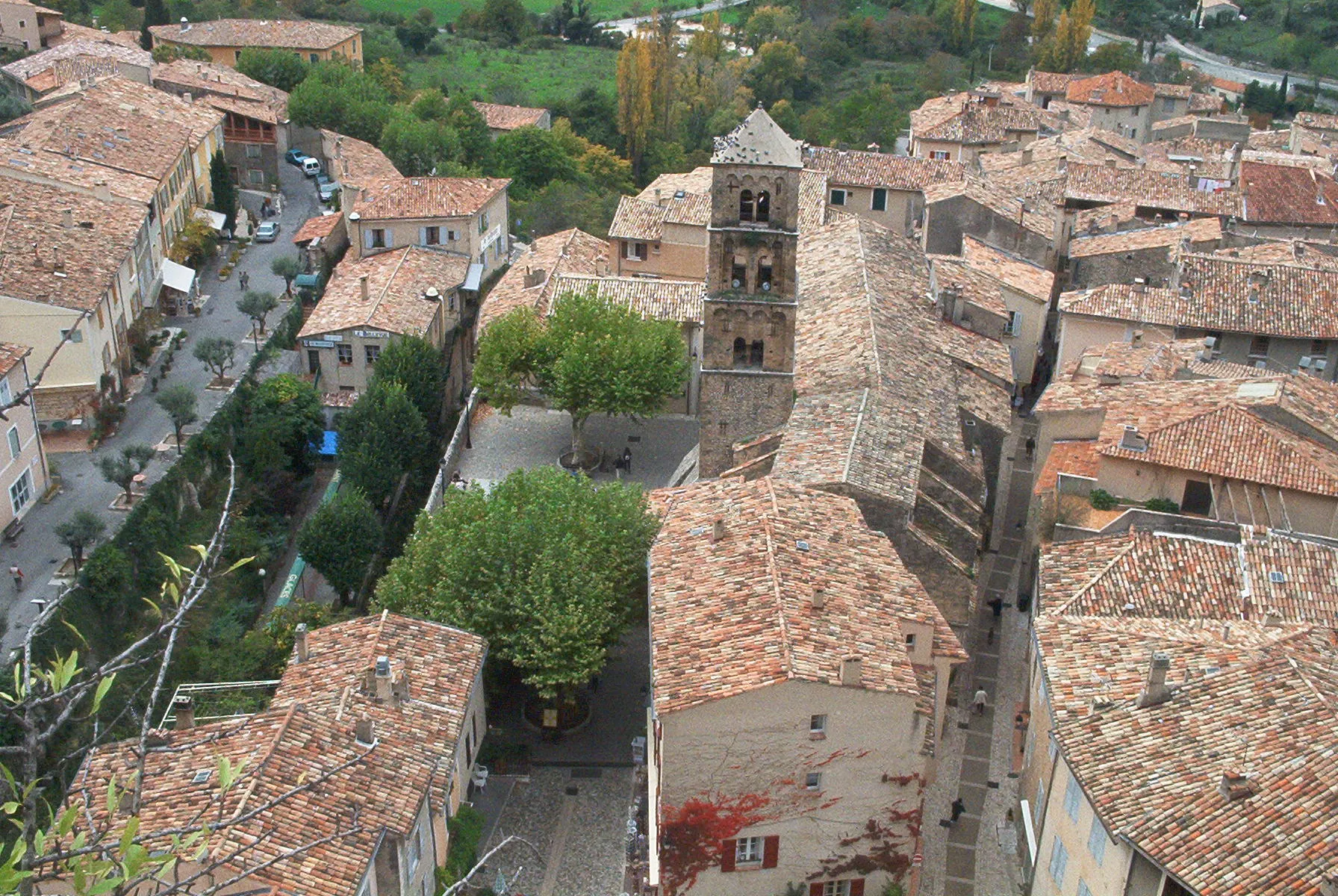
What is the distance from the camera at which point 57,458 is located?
51906 millimetres

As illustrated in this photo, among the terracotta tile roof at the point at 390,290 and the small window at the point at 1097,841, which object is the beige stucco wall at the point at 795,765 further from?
the terracotta tile roof at the point at 390,290

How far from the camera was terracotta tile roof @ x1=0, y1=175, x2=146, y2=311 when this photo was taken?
52312 mm

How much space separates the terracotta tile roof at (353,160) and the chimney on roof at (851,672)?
51988mm

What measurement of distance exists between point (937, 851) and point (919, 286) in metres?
28.3

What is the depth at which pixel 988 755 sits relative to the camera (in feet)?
132

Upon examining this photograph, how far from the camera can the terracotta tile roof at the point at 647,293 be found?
6016cm

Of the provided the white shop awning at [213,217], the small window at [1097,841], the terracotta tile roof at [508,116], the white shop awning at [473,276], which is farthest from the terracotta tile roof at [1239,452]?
the terracotta tile roof at [508,116]

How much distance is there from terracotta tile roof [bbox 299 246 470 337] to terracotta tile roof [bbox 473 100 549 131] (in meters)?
29.9

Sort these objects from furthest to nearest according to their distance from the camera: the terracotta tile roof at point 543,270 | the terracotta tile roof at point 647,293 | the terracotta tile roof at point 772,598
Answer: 1. the terracotta tile roof at point 543,270
2. the terracotta tile roof at point 647,293
3. the terracotta tile roof at point 772,598

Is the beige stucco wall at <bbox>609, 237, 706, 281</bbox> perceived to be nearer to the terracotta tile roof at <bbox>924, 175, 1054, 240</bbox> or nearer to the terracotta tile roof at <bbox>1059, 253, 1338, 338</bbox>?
the terracotta tile roof at <bbox>924, 175, 1054, 240</bbox>

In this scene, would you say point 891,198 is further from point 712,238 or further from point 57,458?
point 57,458

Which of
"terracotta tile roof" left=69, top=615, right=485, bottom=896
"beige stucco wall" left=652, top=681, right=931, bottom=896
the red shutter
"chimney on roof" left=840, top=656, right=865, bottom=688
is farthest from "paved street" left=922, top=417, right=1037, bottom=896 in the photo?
"terracotta tile roof" left=69, top=615, right=485, bottom=896

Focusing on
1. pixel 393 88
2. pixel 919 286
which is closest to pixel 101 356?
pixel 919 286

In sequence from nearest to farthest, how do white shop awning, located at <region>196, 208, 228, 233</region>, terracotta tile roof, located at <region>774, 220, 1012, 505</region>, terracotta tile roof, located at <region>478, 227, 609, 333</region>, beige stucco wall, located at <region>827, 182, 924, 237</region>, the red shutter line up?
1. the red shutter
2. terracotta tile roof, located at <region>774, 220, 1012, 505</region>
3. terracotta tile roof, located at <region>478, 227, 609, 333</region>
4. white shop awning, located at <region>196, 208, 228, 233</region>
5. beige stucco wall, located at <region>827, 182, 924, 237</region>
